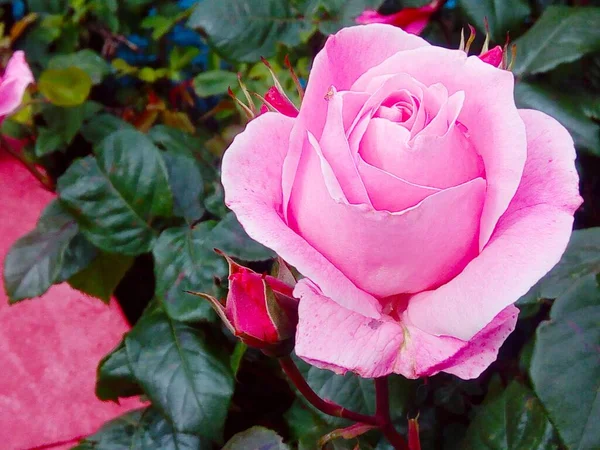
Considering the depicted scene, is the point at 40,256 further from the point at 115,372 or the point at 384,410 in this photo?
the point at 384,410

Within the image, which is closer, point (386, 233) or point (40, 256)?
point (386, 233)

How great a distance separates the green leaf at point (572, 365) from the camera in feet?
1.44

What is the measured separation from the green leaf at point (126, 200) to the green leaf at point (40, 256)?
3.6 inches

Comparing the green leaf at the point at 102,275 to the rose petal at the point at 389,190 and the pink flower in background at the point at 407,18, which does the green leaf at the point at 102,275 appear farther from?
the rose petal at the point at 389,190

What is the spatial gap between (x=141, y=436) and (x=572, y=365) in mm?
448

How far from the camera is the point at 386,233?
1.00 feet

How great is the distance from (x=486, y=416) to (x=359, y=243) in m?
0.33

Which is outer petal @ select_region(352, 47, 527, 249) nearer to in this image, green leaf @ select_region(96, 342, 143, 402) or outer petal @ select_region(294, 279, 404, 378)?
outer petal @ select_region(294, 279, 404, 378)

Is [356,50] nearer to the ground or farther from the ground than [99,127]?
farther from the ground

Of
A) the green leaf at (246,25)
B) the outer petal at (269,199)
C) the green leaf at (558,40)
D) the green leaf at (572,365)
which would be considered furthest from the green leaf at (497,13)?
the outer petal at (269,199)

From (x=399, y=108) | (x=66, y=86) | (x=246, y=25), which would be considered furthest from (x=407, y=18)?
(x=66, y=86)

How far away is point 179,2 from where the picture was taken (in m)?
1.17

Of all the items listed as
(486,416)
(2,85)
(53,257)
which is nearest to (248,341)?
(486,416)

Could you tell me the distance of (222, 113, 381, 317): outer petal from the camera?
300 mm
